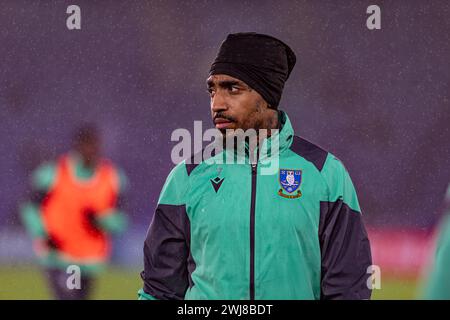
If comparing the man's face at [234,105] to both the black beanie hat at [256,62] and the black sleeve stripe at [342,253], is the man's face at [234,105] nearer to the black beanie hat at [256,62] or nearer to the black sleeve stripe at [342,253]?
the black beanie hat at [256,62]

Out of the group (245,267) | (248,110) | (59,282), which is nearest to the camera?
(245,267)

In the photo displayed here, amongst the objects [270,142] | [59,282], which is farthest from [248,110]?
[59,282]

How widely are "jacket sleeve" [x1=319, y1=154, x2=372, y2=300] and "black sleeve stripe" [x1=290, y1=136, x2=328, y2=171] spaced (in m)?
0.04

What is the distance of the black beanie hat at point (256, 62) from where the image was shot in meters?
2.05

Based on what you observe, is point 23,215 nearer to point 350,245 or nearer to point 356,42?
point 356,42

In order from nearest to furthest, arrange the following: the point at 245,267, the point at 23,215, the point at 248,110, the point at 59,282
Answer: the point at 245,267, the point at 248,110, the point at 59,282, the point at 23,215

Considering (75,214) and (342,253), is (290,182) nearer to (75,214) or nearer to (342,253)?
(342,253)

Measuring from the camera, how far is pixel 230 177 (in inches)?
79.1

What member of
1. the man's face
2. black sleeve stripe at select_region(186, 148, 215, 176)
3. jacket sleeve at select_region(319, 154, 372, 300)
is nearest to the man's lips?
the man's face

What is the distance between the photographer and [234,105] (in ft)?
6.57

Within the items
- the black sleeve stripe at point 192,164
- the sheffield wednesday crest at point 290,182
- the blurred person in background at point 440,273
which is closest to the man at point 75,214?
the black sleeve stripe at point 192,164

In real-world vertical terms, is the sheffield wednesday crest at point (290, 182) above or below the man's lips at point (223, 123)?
below

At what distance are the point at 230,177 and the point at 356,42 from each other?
397cm

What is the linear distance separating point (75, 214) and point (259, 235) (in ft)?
10.2
